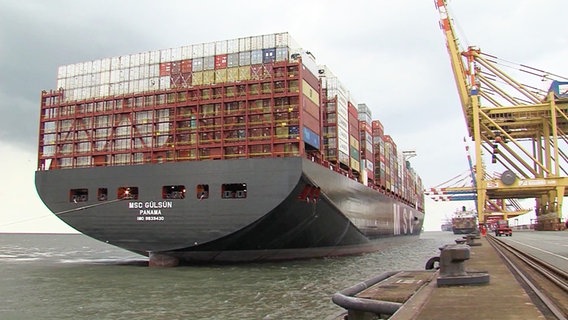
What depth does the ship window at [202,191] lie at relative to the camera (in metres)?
24.5

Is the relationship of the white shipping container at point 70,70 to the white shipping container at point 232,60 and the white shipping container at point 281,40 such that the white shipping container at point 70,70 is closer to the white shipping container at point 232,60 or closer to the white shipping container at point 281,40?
the white shipping container at point 232,60

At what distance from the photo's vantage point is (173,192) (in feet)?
84.6

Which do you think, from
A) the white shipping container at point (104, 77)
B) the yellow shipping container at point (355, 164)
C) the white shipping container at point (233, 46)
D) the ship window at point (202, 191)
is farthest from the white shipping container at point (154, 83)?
the yellow shipping container at point (355, 164)

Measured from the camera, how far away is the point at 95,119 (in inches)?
1141

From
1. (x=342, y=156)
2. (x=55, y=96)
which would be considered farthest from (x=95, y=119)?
(x=342, y=156)

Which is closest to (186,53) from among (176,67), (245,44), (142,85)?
(176,67)

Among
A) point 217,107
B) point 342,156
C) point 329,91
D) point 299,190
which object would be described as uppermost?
point 329,91

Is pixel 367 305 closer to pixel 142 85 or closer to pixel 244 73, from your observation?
pixel 244 73

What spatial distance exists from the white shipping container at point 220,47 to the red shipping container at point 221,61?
0.27 m

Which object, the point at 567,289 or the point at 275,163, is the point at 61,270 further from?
the point at 567,289

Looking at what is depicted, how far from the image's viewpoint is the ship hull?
23.5 metres

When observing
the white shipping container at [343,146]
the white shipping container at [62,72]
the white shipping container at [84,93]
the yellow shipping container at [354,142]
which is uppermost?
the white shipping container at [62,72]

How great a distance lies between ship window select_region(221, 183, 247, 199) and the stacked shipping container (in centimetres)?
162

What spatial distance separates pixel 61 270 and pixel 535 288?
24.4 m
